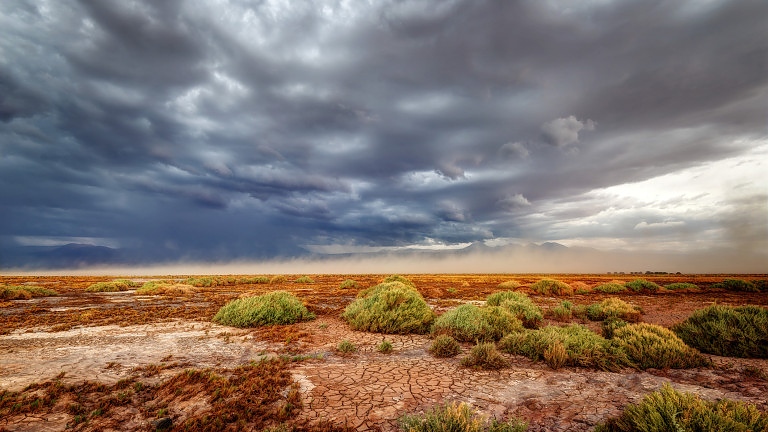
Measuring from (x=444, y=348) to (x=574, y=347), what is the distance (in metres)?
3.41

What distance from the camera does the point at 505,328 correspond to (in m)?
11.2

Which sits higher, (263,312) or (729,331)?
(729,331)

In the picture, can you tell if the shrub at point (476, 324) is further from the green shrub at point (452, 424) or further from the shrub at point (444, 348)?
the green shrub at point (452, 424)

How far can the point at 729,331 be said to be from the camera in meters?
9.28

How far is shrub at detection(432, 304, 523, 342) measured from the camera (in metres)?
10.8

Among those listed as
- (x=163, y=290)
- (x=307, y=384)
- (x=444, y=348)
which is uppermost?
(x=444, y=348)

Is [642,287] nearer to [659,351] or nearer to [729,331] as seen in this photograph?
[729,331]

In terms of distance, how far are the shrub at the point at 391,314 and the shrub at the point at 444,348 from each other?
2846mm

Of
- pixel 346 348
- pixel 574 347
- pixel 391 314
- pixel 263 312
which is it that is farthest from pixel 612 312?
pixel 263 312

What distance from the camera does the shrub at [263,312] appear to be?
543 inches

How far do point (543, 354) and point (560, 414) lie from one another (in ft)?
10.2

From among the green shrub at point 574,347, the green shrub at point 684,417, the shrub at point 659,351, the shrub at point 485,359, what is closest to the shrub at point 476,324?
Answer: the green shrub at point 574,347

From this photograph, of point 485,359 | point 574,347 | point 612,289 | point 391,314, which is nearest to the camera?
point 485,359

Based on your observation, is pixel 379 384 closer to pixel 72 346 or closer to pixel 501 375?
pixel 501 375
